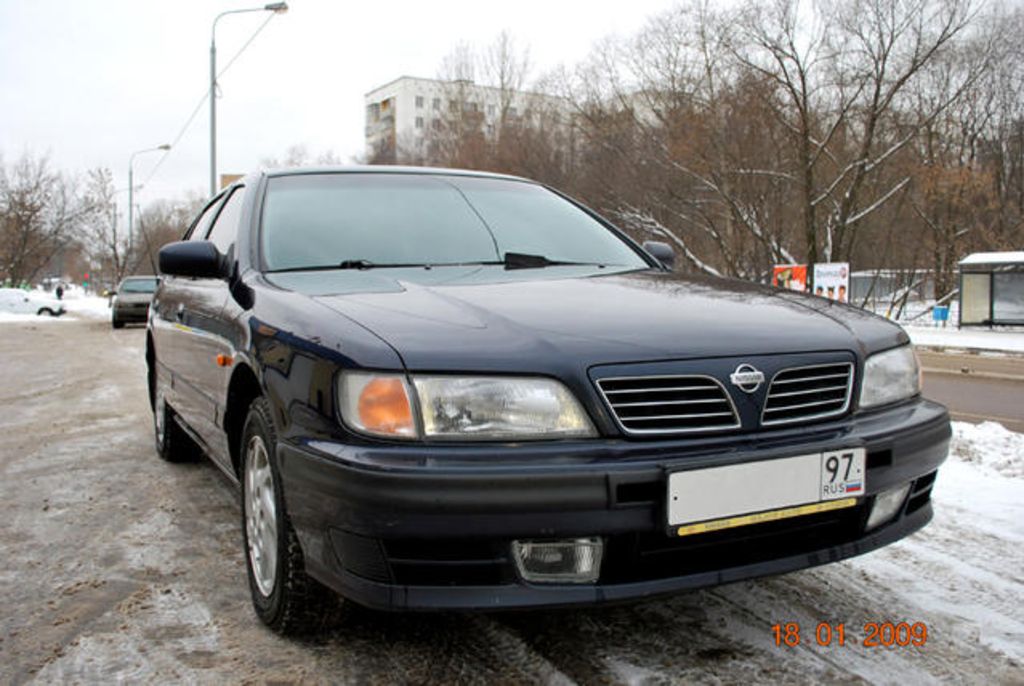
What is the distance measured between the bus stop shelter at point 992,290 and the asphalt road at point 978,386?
7861mm

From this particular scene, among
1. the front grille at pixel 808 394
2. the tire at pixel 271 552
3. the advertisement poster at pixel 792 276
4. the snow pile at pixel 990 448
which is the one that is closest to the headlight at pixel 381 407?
the tire at pixel 271 552

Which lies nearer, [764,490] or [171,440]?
[764,490]

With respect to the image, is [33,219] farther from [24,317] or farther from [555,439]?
[555,439]

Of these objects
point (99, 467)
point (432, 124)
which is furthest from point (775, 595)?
point (432, 124)

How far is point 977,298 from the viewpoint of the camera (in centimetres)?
2320

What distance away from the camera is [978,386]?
416 inches

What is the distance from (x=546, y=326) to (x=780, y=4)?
82.0 ft

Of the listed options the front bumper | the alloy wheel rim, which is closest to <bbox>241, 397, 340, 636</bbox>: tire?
the alloy wheel rim

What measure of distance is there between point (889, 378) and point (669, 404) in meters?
0.85

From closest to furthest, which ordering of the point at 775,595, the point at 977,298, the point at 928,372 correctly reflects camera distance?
the point at 775,595 → the point at 928,372 → the point at 977,298

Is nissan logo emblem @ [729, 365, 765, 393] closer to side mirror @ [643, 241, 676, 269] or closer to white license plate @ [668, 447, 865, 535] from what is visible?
white license plate @ [668, 447, 865, 535]

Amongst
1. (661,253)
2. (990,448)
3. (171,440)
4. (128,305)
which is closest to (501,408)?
(661,253)

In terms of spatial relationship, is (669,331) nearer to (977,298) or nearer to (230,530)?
(230,530)
